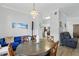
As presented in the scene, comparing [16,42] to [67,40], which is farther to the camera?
[67,40]

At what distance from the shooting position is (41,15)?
187 cm

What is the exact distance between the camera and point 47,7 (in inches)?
70.5

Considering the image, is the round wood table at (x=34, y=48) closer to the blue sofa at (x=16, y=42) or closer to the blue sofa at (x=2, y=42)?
the blue sofa at (x=16, y=42)

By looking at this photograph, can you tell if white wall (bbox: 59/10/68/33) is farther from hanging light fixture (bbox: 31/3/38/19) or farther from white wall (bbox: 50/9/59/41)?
hanging light fixture (bbox: 31/3/38/19)

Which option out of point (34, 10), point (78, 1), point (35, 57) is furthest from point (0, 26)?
point (78, 1)

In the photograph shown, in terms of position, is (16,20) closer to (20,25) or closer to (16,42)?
(20,25)

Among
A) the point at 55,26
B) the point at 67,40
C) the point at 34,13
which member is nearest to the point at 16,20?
the point at 34,13

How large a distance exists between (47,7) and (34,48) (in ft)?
2.51

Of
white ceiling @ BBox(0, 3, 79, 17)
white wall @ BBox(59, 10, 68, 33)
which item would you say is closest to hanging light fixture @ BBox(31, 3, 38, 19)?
white ceiling @ BBox(0, 3, 79, 17)

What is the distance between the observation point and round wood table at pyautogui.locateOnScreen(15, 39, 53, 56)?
1761 mm

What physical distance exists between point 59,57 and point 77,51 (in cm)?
36

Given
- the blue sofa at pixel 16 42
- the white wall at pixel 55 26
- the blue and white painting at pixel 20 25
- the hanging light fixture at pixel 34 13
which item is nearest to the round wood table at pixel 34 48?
the blue sofa at pixel 16 42

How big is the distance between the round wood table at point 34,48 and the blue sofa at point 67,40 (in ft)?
0.73

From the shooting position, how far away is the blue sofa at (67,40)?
188cm
